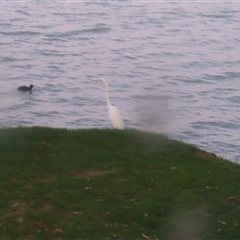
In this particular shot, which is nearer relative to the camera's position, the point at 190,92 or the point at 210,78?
the point at 190,92

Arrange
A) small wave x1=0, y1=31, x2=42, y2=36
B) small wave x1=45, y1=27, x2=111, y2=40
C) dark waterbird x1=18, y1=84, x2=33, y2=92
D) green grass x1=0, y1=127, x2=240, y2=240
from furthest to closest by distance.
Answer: small wave x1=45, y1=27, x2=111, y2=40, small wave x1=0, y1=31, x2=42, y2=36, dark waterbird x1=18, y1=84, x2=33, y2=92, green grass x1=0, y1=127, x2=240, y2=240

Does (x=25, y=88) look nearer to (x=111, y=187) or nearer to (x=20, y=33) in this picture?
(x=20, y=33)

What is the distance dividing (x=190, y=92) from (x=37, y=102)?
491 cm

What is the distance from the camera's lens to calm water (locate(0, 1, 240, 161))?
17359mm

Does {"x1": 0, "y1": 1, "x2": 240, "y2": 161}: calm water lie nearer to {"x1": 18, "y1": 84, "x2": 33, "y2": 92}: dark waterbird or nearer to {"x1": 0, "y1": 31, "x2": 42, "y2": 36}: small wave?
{"x1": 0, "y1": 31, "x2": 42, "y2": 36}: small wave

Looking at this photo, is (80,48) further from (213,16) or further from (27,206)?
(27,206)

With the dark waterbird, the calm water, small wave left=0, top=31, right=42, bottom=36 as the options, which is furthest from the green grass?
small wave left=0, top=31, right=42, bottom=36

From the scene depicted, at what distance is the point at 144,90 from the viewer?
2020cm

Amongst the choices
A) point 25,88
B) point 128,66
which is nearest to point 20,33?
point 128,66

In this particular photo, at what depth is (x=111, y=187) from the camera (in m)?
8.23

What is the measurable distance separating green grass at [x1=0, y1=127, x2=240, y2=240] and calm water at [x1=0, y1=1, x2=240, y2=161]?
5.24 m

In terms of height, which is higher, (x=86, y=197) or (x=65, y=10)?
(x=86, y=197)

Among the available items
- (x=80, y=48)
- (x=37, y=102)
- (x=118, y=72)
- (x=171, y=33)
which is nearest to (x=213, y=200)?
(x=37, y=102)

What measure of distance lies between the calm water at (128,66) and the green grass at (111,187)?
524cm
